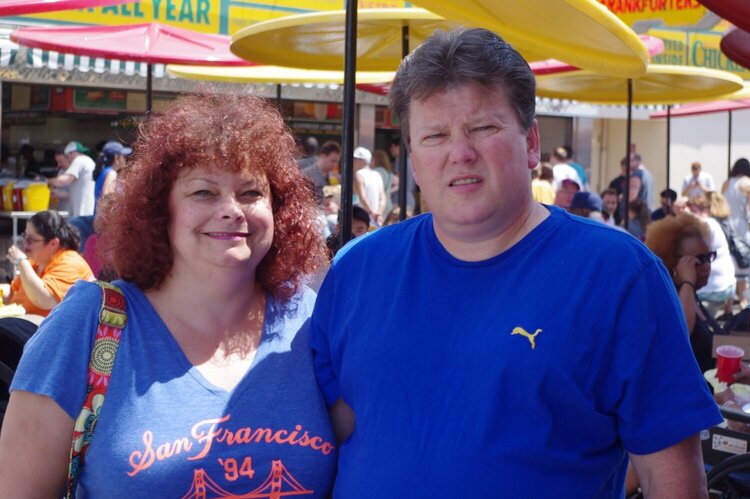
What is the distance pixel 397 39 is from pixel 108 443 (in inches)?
145

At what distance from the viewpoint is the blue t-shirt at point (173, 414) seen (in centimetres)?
208

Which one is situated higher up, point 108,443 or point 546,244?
point 546,244

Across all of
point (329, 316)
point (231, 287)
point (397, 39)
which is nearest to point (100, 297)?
point (231, 287)

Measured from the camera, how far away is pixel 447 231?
6.64 ft

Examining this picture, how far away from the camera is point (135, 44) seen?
8.13m

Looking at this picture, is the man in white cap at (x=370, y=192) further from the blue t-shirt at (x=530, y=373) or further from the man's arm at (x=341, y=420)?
the blue t-shirt at (x=530, y=373)

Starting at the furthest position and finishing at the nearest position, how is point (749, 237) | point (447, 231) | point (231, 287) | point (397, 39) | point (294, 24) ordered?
point (749, 237), point (397, 39), point (294, 24), point (231, 287), point (447, 231)

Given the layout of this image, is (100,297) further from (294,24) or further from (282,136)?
(294,24)

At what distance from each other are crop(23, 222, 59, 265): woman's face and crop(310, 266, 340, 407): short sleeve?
4.79 metres

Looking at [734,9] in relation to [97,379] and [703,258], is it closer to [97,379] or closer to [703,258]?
[97,379]

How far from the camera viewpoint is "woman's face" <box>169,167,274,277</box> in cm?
228

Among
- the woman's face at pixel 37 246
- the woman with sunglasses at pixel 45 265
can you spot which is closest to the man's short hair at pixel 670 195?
the woman with sunglasses at pixel 45 265

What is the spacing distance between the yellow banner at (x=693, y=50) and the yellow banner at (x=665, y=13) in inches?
486

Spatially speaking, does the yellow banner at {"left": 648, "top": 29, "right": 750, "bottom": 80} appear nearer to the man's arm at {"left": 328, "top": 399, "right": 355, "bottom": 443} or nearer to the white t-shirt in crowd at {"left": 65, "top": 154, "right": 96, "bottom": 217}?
the white t-shirt in crowd at {"left": 65, "top": 154, "right": 96, "bottom": 217}
